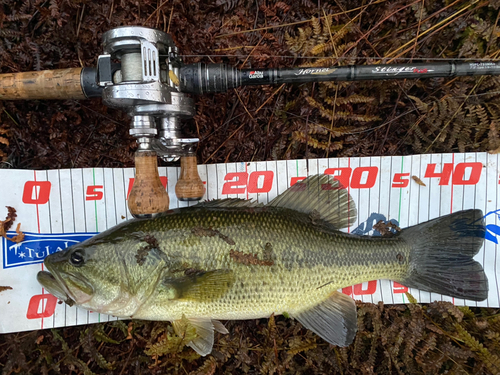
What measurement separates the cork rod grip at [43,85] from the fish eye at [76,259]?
1.04 metres

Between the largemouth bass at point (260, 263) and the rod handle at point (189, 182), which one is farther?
the rod handle at point (189, 182)

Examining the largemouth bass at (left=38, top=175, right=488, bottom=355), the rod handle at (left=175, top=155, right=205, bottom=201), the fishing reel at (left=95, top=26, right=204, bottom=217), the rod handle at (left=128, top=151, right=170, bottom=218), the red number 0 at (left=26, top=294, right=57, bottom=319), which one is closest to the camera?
the fishing reel at (left=95, top=26, right=204, bottom=217)

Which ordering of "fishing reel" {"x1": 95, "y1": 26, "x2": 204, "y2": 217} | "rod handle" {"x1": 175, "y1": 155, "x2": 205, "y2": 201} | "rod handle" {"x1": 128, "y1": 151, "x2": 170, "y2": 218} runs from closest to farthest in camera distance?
"fishing reel" {"x1": 95, "y1": 26, "x2": 204, "y2": 217}, "rod handle" {"x1": 128, "y1": 151, "x2": 170, "y2": 218}, "rod handle" {"x1": 175, "y1": 155, "x2": 205, "y2": 201}

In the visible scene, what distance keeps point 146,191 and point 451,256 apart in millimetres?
2238

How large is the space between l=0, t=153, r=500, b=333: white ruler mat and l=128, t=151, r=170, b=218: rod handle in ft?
1.71

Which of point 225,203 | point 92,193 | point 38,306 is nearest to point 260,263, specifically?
point 225,203

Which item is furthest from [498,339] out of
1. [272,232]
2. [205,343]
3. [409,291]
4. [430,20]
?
[430,20]

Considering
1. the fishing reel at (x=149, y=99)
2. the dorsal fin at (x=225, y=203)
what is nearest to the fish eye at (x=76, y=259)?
A: the fishing reel at (x=149, y=99)

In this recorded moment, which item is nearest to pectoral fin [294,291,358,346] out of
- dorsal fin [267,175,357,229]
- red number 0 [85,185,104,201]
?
dorsal fin [267,175,357,229]

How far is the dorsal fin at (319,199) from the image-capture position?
229 centimetres

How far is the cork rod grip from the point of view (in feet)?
6.66

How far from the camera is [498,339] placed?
7.70ft

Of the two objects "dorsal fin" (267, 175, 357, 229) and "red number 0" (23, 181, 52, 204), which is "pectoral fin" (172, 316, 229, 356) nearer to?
"dorsal fin" (267, 175, 357, 229)

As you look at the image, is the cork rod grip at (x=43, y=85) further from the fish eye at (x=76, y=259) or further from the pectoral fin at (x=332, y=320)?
the pectoral fin at (x=332, y=320)
